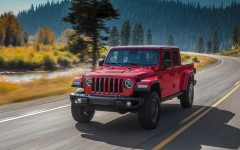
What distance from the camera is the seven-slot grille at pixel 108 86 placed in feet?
20.2

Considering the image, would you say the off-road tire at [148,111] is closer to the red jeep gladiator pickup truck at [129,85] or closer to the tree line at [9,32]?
the red jeep gladiator pickup truck at [129,85]

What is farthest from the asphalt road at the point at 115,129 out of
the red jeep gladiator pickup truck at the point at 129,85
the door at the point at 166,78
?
the door at the point at 166,78

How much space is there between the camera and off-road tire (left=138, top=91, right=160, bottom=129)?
619 cm

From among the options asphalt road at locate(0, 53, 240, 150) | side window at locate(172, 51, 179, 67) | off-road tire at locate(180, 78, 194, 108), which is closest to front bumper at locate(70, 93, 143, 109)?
asphalt road at locate(0, 53, 240, 150)

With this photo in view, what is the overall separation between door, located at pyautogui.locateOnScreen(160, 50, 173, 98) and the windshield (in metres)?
0.29

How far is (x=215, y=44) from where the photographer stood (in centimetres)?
15600

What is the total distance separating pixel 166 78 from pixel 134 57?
102cm

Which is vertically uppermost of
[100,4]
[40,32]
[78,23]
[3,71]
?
[40,32]

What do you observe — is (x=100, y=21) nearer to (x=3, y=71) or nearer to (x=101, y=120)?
(x=101, y=120)

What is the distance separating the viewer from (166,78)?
25.0 feet

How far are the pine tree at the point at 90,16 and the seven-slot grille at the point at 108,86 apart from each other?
8434 millimetres

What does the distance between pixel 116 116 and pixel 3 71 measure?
Answer: 29.3m

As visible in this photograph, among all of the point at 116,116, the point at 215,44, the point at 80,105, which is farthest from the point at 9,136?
the point at 215,44

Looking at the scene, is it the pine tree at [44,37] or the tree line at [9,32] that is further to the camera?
the pine tree at [44,37]
